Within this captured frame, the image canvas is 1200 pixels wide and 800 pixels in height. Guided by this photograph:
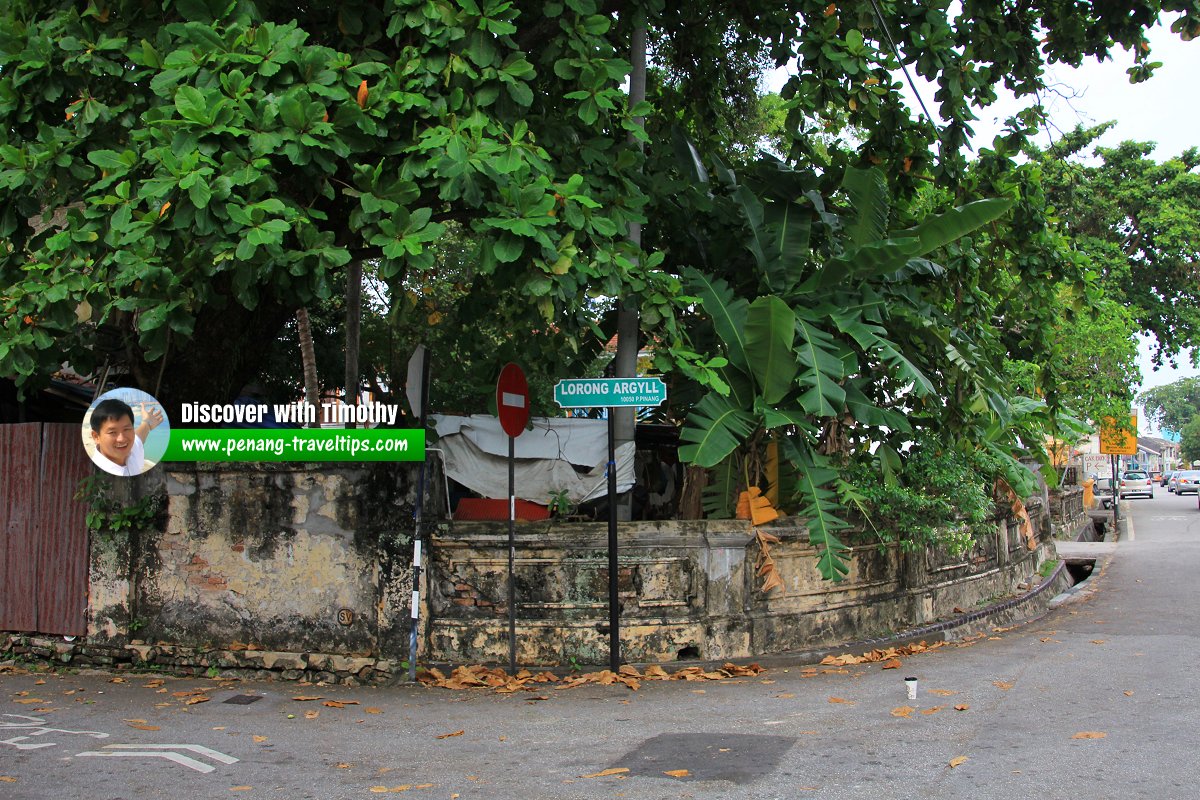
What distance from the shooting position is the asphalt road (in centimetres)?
592

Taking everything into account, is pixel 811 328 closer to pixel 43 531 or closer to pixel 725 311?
pixel 725 311

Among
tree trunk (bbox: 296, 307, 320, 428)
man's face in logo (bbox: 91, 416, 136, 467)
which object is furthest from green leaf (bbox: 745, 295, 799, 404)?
tree trunk (bbox: 296, 307, 320, 428)

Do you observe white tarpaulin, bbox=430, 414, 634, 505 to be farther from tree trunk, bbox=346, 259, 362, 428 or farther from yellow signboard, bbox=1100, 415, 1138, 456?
yellow signboard, bbox=1100, 415, 1138, 456

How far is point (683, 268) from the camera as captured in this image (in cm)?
1022

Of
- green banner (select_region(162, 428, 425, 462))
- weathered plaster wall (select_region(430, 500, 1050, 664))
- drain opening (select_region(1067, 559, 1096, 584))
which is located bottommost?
drain opening (select_region(1067, 559, 1096, 584))

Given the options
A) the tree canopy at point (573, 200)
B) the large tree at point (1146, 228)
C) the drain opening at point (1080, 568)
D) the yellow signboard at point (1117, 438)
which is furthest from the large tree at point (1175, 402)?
the tree canopy at point (573, 200)

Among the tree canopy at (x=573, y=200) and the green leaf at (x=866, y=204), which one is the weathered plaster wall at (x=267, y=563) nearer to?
the tree canopy at (x=573, y=200)

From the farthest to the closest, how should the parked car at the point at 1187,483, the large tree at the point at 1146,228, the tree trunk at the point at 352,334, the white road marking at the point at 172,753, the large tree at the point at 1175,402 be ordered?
the large tree at the point at 1175,402 → the parked car at the point at 1187,483 → the large tree at the point at 1146,228 → the tree trunk at the point at 352,334 → the white road marking at the point at 172,753

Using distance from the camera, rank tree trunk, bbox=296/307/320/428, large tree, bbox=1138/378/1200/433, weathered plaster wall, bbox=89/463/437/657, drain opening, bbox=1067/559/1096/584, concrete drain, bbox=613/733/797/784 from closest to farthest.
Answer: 1. concrete drain, bbox=613/733/797/784
2. weathered plaster wall, bbox=89/463/437/657
3. tree trunk, bbox=296/307/320/428
4. drain opening, bbox=1067/559/1096/584
5. large tree, bbox=1138/378/1200/433

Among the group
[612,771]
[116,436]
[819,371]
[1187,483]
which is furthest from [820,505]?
[1187,483]

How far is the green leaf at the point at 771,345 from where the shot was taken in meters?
9.33

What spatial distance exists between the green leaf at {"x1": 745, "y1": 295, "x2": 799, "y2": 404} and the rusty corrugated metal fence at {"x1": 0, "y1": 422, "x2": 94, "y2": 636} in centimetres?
634

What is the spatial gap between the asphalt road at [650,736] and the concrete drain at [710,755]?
2 cm

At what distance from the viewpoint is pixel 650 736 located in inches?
281
